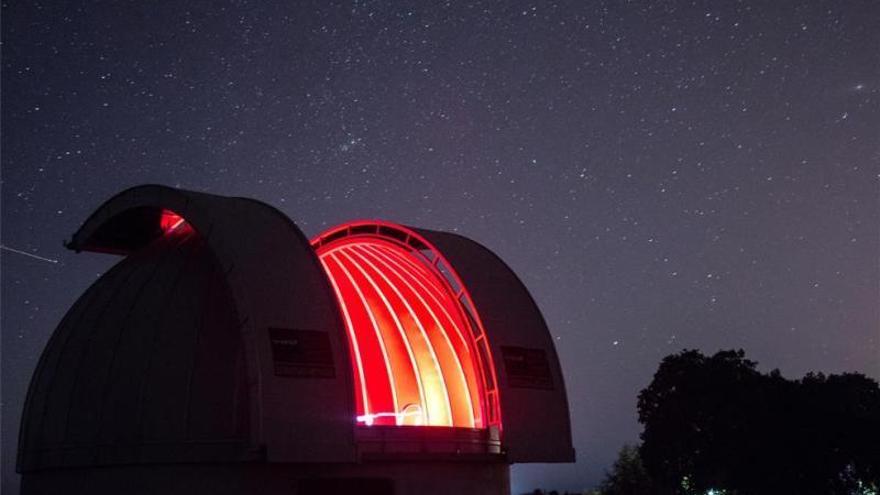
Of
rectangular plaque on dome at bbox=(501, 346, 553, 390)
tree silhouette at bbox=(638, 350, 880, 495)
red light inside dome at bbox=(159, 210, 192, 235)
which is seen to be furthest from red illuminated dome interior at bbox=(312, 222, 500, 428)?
tree silhouette at bbox=(638, 350, 880, 495)

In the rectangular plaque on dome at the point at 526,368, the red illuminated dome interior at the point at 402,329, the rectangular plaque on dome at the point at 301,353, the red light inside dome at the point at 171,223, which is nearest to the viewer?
the rectangular plaque on dome at the point at 301,353

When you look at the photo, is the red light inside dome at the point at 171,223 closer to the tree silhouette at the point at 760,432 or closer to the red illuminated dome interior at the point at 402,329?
the red illuminated dome interior at the point at 402,329

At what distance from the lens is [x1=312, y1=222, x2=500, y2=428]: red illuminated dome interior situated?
1869cm

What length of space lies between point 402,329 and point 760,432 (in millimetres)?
25831

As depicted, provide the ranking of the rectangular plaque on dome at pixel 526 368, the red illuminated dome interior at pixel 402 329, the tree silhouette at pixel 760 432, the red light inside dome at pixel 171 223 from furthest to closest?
1. the tree silhouette at pixel 760 432
2. the red light inside dome at pixel 171 223
3. the red illuminated dome interior at pixel 402 329
4. the rectangular plaque on dome at pixel 526 368

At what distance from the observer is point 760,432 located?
38.9 m

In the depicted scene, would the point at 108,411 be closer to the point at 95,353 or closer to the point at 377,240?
the point at 95,353

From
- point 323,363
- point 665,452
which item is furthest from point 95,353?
point 665,452

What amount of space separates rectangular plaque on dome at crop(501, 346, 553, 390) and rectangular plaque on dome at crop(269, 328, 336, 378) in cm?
445

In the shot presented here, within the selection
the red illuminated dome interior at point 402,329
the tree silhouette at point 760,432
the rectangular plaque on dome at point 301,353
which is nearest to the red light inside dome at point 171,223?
the red illuminated dome interior at point 402,329

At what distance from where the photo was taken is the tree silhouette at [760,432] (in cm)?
3853

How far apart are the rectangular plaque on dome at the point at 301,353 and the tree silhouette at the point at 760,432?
30762mm

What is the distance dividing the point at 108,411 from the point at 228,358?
2747mm

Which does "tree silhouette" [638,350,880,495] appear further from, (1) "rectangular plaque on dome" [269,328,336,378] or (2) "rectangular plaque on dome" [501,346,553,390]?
(1) "rectangular plaque on dome" [269,328,336,378]
